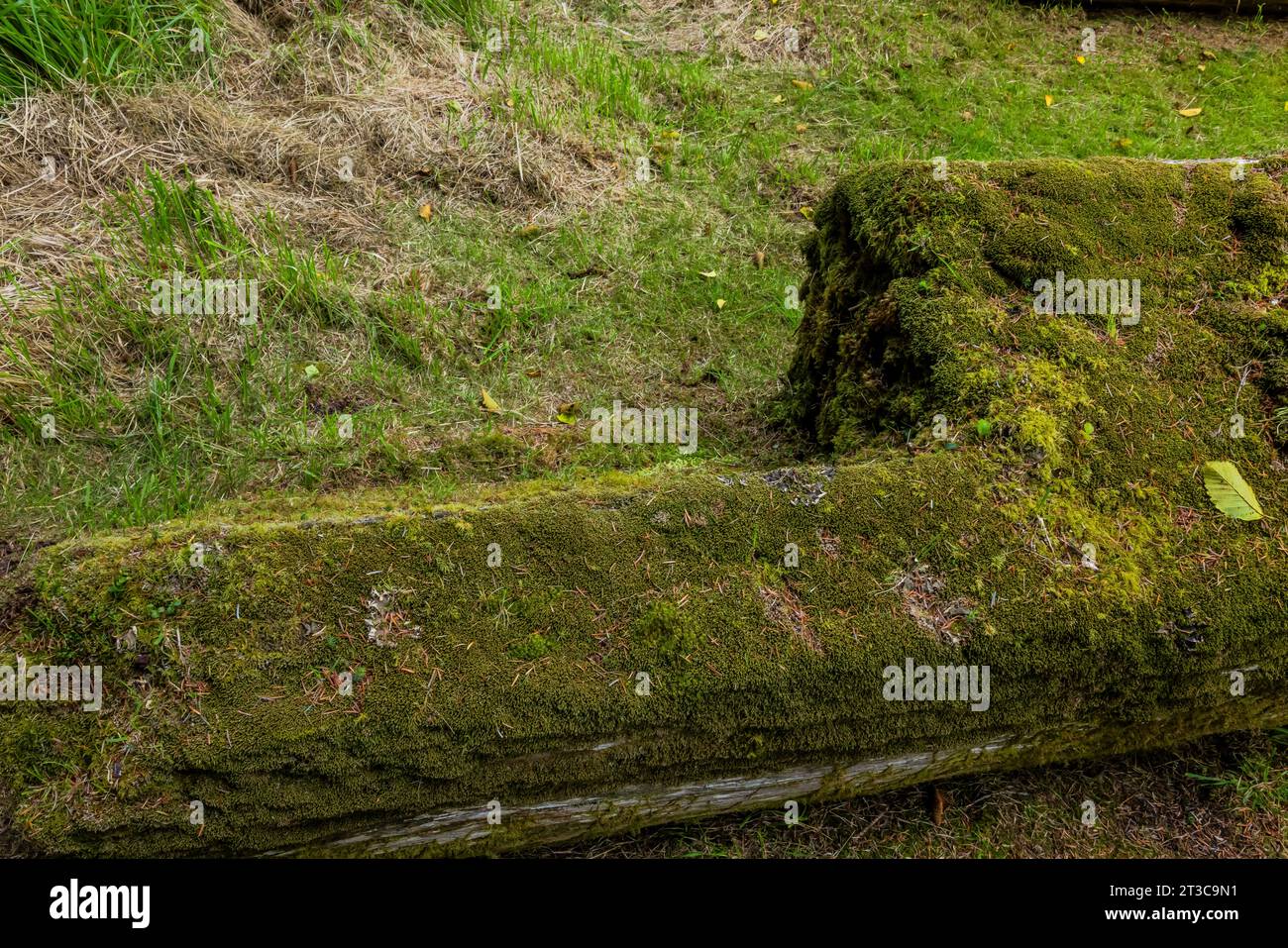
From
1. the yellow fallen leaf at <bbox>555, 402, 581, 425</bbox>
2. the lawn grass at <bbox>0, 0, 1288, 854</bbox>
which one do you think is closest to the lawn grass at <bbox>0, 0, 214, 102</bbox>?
the lawn grass at <bbox>0, 0, 1288, 854</bbox>

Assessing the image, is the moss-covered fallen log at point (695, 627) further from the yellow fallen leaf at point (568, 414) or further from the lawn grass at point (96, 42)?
the lawn grass at point (96, 42)

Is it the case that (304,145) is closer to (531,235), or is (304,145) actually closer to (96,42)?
(96,42)

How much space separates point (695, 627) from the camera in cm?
227

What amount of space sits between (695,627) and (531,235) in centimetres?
320

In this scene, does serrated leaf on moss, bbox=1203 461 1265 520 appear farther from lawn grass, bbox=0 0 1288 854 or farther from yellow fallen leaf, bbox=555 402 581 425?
yellow fallen leaf, bbox=555 402 581 425

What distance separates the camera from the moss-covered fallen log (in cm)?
208

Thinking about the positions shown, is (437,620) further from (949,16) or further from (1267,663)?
(949,16)

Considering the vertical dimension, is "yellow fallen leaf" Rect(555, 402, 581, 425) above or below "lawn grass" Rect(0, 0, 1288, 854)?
below

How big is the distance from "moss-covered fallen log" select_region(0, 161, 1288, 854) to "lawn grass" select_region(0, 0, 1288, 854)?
461mm

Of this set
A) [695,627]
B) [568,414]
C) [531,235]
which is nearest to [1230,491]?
[695,627]

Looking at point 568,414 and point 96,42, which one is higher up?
point 96,42

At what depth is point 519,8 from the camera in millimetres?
6031

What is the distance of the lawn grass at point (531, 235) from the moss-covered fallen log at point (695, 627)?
461mm
